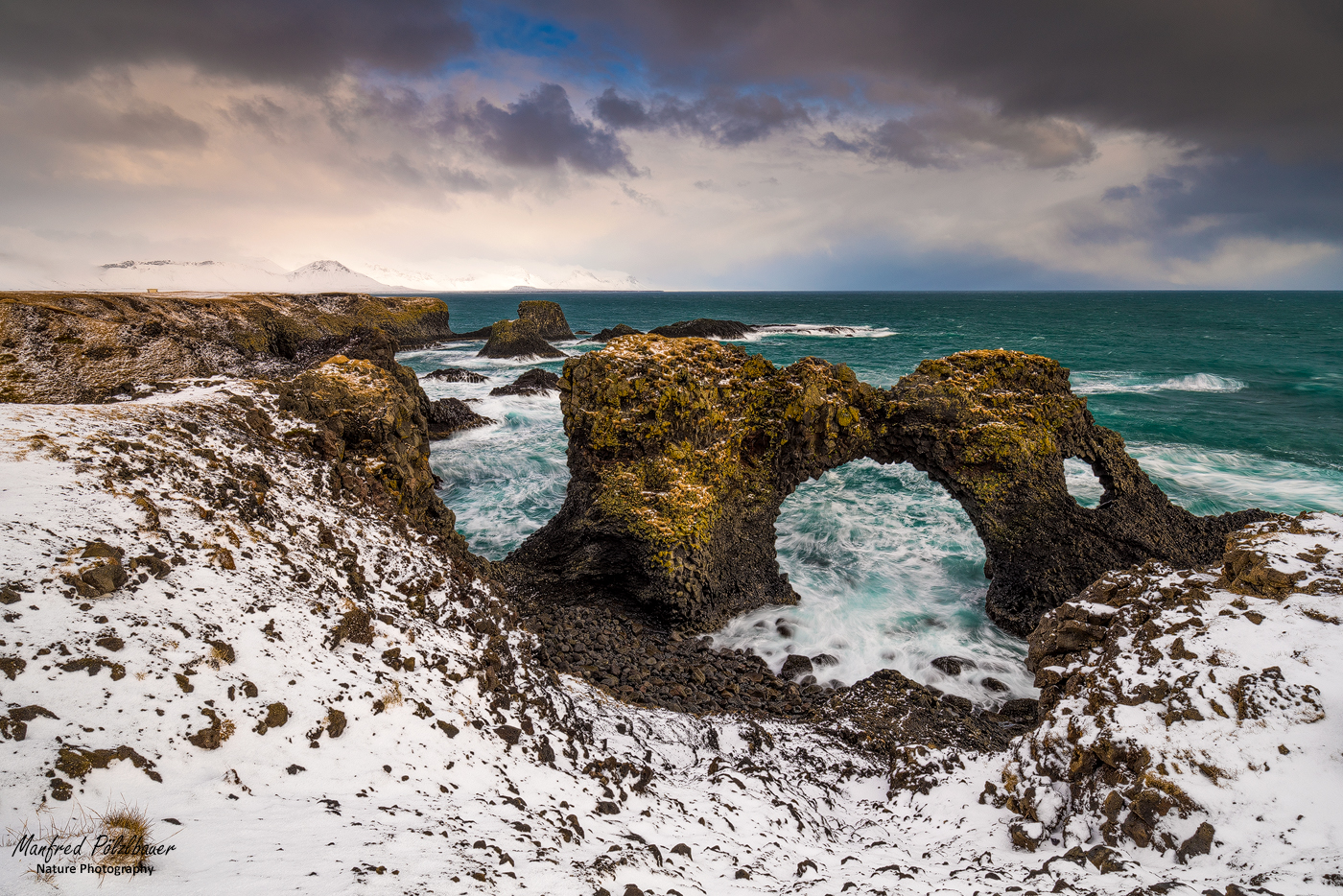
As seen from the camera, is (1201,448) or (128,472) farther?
(1201,448)

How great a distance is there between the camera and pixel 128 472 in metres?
6.51

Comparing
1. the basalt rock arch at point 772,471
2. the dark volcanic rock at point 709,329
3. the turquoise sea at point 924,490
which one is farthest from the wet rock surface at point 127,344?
the dark volcanic rock at point 709,329

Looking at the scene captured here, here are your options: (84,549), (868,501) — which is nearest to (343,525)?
(84,549)

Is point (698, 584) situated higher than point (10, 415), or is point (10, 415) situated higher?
point (10, 415)

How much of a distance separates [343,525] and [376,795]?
451 centimetres

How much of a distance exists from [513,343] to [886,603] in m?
47.3

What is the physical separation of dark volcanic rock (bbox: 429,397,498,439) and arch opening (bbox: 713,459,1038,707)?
684 inches

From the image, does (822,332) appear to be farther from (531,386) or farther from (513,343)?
(531,386)

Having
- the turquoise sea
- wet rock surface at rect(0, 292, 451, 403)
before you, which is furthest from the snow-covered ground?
the turquoise sea

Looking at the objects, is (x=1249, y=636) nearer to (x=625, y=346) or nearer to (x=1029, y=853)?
(x=1029, y=853)

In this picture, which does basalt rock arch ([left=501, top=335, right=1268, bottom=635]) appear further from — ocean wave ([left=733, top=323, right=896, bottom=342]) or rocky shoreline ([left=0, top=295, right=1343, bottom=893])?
ocean wave ([left=733, top=323, right=896, bottom=342])

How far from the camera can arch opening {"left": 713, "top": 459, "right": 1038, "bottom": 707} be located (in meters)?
12.2

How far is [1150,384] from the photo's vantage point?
138ft

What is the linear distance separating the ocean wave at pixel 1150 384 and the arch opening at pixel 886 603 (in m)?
29.1
